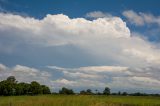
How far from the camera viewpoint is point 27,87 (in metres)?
84.6

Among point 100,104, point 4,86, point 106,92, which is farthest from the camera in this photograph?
point 106,92

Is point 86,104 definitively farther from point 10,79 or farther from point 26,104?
point 10,79

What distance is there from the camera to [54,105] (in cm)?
1928

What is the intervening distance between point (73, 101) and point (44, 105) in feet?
5.68

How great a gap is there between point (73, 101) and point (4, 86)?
6551 centimetres

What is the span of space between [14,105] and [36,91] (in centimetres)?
6464

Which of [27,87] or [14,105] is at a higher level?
[27,87]

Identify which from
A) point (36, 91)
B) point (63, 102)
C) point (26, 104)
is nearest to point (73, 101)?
point (63, 102)

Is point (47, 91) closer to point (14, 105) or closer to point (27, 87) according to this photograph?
point (27, 87)

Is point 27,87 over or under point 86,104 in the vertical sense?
over

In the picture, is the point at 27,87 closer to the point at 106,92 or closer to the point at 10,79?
the point at 10,79

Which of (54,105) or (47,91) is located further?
(47,91)

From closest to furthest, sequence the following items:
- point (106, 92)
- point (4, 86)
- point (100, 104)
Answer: point (100, 104) → point (4, 86) → point (106, 92)

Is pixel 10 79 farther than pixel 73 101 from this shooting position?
Yes
